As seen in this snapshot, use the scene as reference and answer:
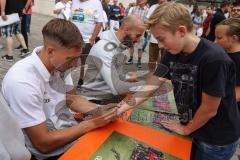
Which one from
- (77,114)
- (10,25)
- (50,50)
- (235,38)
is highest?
(235,38)

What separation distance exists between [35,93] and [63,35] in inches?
12.7

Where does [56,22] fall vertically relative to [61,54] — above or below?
above

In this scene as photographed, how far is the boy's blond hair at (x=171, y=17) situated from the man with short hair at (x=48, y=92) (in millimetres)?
428

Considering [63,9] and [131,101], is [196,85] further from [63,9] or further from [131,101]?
[63,9]

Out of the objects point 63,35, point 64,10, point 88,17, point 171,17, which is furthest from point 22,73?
point 64,10

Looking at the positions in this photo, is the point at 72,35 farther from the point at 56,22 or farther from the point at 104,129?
the point at 104,129

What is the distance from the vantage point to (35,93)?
4.51 feet

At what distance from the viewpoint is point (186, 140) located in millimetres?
1521

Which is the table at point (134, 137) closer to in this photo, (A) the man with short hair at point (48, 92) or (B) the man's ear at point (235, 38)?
(A) the man with short hair at point (48, 92)

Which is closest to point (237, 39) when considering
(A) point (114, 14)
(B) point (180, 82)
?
(B) point (180, 82)

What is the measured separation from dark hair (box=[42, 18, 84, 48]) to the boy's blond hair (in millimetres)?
405

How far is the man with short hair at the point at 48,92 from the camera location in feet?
4.43

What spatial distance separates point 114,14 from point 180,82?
25.3 feet

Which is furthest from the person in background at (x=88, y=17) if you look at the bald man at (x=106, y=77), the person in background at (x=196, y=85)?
the person in background at (x=196, y=85)
